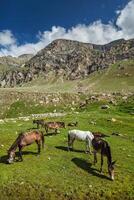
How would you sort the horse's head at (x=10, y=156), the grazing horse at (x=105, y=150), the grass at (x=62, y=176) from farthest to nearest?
1. the horse's head at (x=10, y=156)
2. the grazing horse at (x=105, y=150)
3. the grass at (x=62, y=176)

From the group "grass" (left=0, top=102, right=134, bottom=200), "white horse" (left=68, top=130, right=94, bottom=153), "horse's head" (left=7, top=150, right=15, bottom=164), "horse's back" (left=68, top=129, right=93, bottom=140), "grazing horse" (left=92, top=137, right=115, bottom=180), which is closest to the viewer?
"grass" (left=0, top=102, right=134, bottom=200)

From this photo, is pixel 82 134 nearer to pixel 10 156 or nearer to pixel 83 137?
pixel 83 137

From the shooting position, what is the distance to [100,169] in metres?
30.6

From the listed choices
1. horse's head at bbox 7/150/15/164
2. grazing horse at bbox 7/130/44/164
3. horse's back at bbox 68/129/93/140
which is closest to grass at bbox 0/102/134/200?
horse's head at bbox 7/150/15/164

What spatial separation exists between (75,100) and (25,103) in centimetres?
1527

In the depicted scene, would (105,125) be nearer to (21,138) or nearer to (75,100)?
(21,138)

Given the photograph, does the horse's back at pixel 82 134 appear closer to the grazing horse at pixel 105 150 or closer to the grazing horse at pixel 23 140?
the grazing horse at pixel 105 150

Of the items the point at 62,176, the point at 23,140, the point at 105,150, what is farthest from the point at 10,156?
the point at 105,150

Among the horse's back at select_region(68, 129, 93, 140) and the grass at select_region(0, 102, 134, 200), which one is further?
the horse's back at select_region(68, 129, 93, 140)

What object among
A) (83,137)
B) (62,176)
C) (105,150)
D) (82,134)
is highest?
(82,134)

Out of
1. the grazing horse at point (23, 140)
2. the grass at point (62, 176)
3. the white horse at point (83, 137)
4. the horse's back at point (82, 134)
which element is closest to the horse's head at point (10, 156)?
the grazing horse at point (23, 140)

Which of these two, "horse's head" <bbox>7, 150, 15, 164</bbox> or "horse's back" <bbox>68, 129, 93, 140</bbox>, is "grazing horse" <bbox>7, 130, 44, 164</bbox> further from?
"horse's back" <bbox>68, 129, 93, 140</bbox>

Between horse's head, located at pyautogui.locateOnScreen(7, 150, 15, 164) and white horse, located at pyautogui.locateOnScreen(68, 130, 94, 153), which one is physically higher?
white horse, located at pyautogui.locateOnScreen(68, 130, 94, 153)

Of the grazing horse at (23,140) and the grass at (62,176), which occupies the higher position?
the grazing horse at (23,140)
